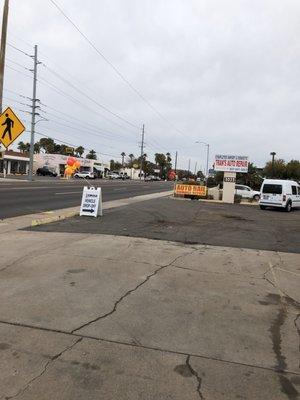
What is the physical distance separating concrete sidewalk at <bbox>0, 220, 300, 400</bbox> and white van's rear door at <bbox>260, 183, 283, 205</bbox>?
862 inches

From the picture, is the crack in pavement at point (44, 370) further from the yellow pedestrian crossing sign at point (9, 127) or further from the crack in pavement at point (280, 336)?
the yellow pedestrian crossing sign at point (9, 127)

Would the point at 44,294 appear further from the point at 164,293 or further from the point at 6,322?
the point at 164,293

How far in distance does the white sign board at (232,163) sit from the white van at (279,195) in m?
7.72

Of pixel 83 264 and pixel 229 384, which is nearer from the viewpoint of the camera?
pixel 229 384

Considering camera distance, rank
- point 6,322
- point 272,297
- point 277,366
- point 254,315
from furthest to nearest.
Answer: point 272,297 → point 254,315 → point 6,322 → point 277,366

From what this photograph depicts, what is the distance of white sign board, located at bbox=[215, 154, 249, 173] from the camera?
132 feet

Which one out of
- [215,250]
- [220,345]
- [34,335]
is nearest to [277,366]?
[220,345]

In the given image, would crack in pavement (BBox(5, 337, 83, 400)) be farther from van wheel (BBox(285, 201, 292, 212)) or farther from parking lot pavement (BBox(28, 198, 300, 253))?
van wheel (BBox(285, 201, 292, 212))

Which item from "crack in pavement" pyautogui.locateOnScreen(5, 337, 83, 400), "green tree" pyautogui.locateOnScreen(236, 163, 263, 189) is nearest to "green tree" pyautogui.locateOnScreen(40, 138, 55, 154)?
"green tree" pyautogui.locateOnScreen(236, 163, 263, 189)

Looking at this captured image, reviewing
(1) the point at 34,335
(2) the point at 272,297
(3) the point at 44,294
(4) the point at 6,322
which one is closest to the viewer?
(1) the point at 34,335

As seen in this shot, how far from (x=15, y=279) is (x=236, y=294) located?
3.45 m

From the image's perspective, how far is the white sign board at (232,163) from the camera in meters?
40.3

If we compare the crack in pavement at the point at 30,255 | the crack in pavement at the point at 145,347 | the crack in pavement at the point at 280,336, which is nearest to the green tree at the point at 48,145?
the crack in pavement at the point at 30,255

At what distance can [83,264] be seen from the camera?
357 inches
